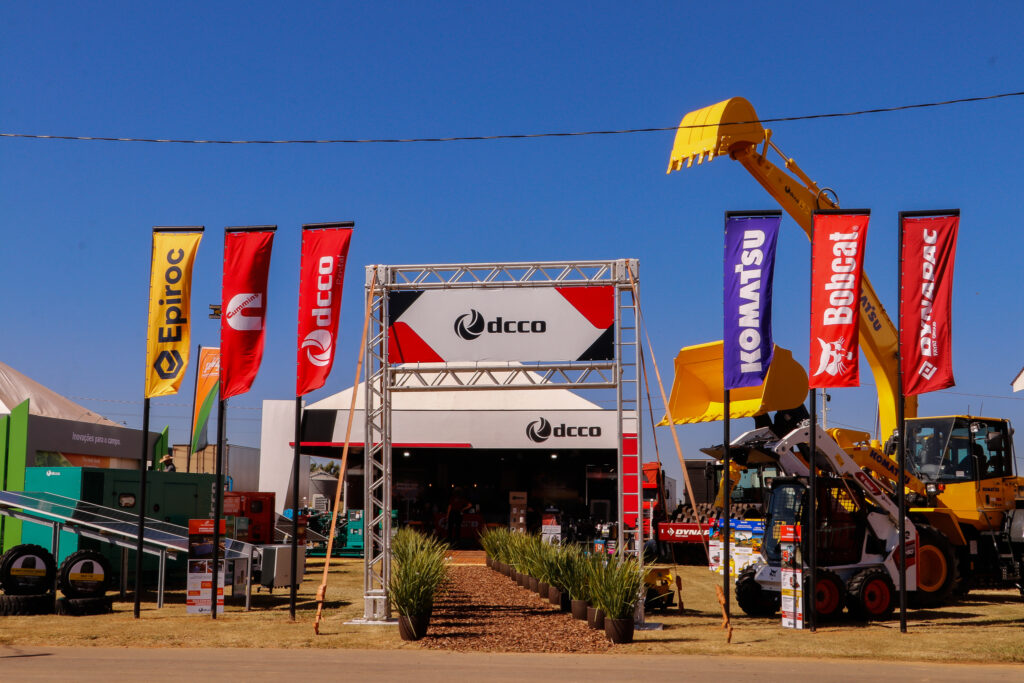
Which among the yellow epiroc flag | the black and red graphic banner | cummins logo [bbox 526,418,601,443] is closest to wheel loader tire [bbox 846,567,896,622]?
the black and red graphic banner

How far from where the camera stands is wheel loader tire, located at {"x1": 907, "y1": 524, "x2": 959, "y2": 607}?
17562 millimetres

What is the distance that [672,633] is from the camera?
47.2ft

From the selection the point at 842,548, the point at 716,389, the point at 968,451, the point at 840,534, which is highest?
the point at 716,389

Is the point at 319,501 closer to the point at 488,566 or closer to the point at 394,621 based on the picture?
the point at 488,566

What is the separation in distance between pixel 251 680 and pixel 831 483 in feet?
31.7

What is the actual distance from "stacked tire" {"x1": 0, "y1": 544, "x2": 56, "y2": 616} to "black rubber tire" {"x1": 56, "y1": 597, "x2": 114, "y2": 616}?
21 cm

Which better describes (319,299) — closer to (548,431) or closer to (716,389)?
(716,389)

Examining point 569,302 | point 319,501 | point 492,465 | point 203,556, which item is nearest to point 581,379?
point 569,302

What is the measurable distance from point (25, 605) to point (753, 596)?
1162 cm

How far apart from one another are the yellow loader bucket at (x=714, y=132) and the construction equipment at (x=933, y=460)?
2 cm

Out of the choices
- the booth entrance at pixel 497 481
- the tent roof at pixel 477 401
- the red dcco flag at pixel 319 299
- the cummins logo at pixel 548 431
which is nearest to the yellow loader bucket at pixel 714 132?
Answer: the red dcco flag at pixel 319 299

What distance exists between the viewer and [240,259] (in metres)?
16.0

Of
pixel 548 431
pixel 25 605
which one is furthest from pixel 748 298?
pixel 548 431

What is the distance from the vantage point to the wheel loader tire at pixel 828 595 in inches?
603
